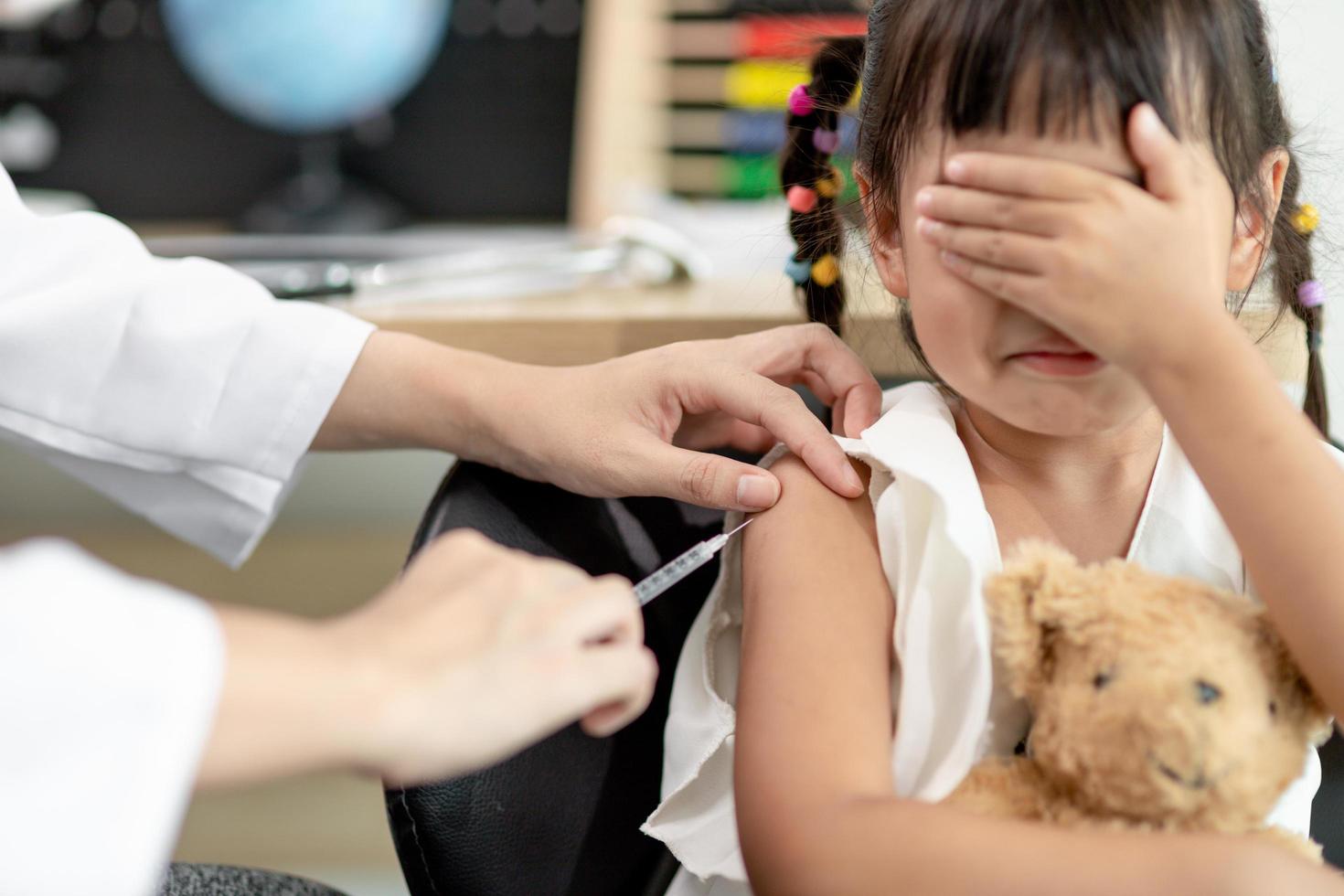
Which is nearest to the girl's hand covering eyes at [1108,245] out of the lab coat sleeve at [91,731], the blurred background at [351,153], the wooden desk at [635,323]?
the wooden desk at [635,323]

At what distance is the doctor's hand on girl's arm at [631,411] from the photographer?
0.75 meters

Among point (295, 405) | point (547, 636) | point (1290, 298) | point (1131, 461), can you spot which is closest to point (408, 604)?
point (547, 636)

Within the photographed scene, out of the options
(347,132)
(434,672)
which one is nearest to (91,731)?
(434,672)

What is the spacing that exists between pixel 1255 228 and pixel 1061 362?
193 millimetres

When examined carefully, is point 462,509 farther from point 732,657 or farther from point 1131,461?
point 1131,461

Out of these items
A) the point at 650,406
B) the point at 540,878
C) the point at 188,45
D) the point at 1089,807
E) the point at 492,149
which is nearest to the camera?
the point at 1089,807

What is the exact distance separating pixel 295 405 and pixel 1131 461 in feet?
1.87

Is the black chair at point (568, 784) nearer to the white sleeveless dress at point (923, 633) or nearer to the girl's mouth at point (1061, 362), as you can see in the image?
the white sleeveless dress at point (923, 633)

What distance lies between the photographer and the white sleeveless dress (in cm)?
65

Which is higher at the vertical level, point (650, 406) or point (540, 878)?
point (650, 406)

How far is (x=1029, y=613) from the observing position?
59 cm

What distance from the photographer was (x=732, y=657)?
2.56 ft

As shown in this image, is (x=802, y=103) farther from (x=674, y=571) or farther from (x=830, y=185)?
(x=674, y=571)

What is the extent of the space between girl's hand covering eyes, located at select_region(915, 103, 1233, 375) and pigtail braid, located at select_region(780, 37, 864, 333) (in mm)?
267
